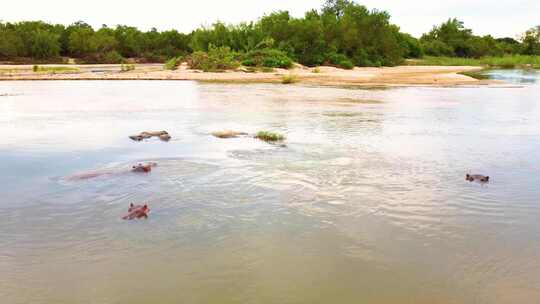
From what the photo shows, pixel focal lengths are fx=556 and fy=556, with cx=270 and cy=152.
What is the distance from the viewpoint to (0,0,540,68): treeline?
5519 centimetres

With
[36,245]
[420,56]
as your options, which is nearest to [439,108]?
[36,245]

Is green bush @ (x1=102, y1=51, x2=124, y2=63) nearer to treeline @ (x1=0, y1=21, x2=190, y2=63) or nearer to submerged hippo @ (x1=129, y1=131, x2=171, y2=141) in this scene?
treeline @ (x1=0, y1=21, x2=190, y2=63)

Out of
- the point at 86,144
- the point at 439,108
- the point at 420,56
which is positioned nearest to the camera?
the point at 86,144

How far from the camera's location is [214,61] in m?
46.7

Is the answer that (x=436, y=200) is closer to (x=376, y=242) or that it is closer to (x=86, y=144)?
(x=376, y=242)

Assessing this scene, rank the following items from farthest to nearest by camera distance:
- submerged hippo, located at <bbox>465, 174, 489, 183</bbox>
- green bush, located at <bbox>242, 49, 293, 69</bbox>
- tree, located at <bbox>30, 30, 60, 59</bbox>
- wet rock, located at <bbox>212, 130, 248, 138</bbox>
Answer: tree, located at <bbox>30, 30, 60, 59</bbox> → green bush, located at <bbox>242, 49, 293, 69</bbox> → wet rock, located at <bbox>212, 130, 248, 138</bbox> → submerged hippo, located at <bbox>465, 174, 489, 183</bbox>

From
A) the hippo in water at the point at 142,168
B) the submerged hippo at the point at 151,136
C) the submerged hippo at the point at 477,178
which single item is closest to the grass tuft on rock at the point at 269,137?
the submerged hippo at the point at 151,136

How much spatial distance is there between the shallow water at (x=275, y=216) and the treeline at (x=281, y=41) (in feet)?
114

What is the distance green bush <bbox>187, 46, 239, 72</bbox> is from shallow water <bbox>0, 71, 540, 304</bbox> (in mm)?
30420

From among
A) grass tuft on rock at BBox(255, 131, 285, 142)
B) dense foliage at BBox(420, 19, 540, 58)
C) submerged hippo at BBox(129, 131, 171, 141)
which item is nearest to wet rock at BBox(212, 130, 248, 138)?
grass tuft on rock at BBox(255, 131, 285, 142)

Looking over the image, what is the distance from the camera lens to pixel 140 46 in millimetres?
84125

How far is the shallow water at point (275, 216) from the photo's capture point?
562 cm

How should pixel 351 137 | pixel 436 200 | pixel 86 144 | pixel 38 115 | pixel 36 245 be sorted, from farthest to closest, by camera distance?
pixel 38 115
pixel 351 137
pixel 86 144
pixel 436 200
pixel 36 245

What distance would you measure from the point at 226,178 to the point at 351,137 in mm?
5571
